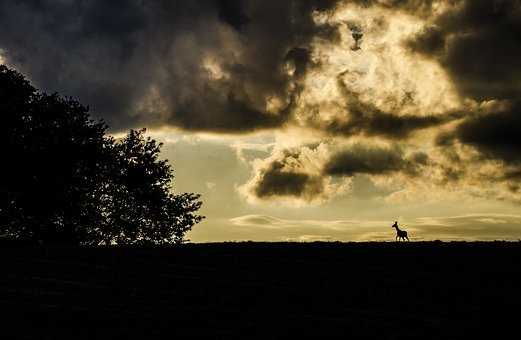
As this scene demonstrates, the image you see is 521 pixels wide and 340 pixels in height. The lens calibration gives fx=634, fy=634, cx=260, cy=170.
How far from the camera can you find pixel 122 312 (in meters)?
15.7

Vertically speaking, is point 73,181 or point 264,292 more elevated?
point 73,181

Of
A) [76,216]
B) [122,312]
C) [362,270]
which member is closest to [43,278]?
[122,312]

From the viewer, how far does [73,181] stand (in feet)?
172

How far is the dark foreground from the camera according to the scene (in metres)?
14.5

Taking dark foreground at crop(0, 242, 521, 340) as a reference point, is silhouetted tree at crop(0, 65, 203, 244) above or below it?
above

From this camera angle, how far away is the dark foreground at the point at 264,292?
47.5ft

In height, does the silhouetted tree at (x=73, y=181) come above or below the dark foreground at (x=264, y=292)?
above

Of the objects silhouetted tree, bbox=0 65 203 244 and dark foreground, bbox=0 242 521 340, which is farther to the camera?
silhouetted tree, bbox=0 65 203 244

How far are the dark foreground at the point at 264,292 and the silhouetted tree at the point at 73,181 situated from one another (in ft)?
77.1

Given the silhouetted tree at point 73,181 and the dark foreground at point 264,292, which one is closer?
the dark foreground at point 264,292

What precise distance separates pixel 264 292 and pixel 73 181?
122ft

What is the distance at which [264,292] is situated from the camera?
18.8 m

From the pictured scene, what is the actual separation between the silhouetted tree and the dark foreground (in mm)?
23515

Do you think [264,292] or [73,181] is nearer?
[264,292]
